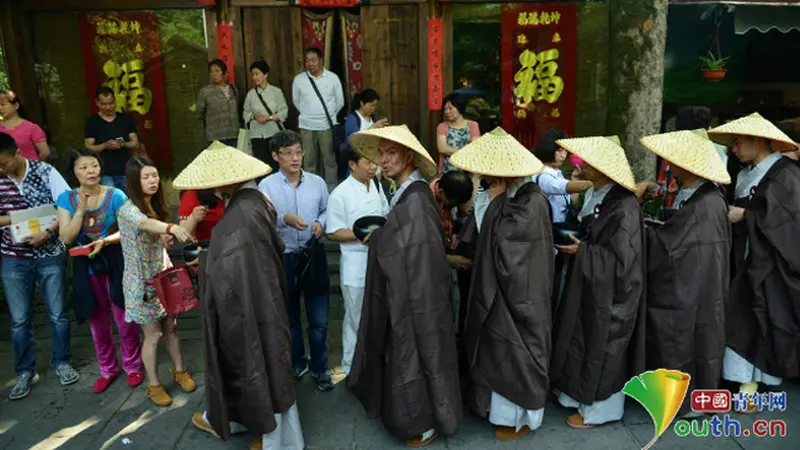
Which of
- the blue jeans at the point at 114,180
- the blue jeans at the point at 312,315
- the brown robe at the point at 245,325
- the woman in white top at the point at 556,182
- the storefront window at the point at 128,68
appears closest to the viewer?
the brown robe at the point at 245,325

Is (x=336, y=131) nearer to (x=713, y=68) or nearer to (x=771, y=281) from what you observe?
(x=771, y=281)

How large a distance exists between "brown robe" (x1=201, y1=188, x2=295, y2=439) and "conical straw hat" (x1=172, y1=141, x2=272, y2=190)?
0.14m

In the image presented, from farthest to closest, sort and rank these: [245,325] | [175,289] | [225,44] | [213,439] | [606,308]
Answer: [225,44]
[175,289]
[213,439]
[606,308]
[245,325]

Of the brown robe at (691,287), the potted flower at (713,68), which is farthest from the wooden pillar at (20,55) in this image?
the potted flower at (713,68)

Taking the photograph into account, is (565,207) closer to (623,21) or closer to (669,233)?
(669,233)

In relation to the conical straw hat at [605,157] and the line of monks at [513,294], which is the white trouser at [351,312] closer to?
the line of monks at [513,294]

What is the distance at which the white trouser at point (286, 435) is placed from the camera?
12.1 feet

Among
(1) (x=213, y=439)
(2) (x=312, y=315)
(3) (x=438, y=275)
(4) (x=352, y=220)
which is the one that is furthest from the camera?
(2) (x=312, y=315)

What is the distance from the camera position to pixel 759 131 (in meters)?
4.17

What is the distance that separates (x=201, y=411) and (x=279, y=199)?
65.4 inches

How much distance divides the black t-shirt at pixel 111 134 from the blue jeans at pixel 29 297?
2569mm

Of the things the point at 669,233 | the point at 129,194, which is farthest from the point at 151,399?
the point at 669,233

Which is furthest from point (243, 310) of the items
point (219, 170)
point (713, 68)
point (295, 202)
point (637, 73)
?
point (713, 68)

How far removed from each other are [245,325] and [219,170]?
96 cm
